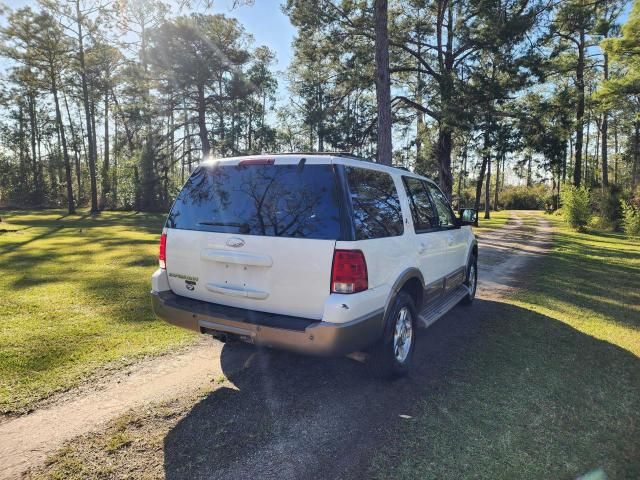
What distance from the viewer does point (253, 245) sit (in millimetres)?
3301

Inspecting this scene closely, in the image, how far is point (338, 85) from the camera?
18.2 metres

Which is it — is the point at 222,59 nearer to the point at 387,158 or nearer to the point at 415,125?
the point at 415,125

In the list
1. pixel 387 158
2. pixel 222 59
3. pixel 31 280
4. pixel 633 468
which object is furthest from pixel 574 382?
pixel 222 59

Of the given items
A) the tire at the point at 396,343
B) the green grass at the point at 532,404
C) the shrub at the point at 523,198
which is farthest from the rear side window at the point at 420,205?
the shrub at the point at 523,198

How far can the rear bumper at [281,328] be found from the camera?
9.87ft

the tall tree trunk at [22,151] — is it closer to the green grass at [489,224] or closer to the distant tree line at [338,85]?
the distant tree line at [338,85]

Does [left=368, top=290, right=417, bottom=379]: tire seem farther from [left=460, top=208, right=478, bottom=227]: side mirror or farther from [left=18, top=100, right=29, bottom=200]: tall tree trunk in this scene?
[left=18, top=100, right=29, bottom=200]: tall tree trunk

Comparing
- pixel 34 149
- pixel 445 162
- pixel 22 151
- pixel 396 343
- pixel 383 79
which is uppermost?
pixel 34 149

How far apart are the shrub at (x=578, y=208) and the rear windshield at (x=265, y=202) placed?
900 inches

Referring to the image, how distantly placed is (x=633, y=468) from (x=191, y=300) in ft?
12.1

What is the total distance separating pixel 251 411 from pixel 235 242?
4.75 ft

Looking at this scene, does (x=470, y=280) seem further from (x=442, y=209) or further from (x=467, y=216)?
(x=442, y=209)

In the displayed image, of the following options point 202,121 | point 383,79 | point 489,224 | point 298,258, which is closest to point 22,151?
point 202,121

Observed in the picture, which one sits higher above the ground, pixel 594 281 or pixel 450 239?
pixel 450 239
